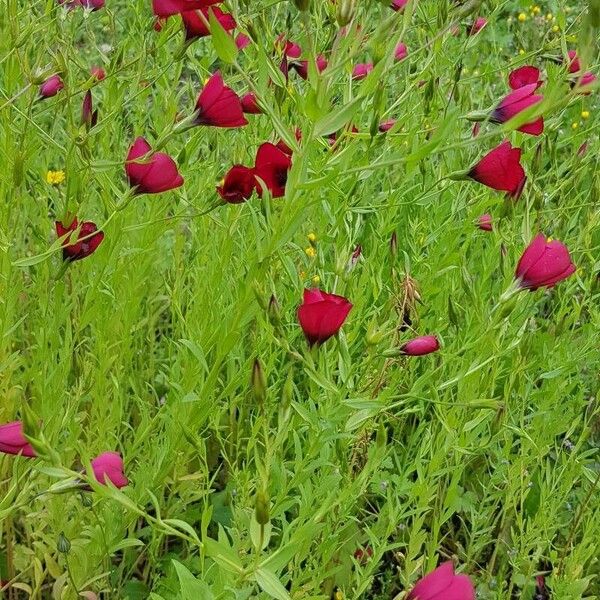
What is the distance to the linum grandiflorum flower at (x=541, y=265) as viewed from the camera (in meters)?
1.02

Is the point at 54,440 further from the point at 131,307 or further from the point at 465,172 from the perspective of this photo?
the point at 465,172

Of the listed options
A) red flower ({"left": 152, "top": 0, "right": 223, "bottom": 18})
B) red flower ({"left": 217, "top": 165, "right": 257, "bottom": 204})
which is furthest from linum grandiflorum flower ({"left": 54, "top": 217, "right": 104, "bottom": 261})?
red flower ({"left": 152, "top": 0, "right": 223, "bottom": 18})

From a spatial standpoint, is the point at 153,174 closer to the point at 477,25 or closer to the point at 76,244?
the point at 76,244

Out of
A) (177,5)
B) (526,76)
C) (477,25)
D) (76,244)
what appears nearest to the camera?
(177,5)

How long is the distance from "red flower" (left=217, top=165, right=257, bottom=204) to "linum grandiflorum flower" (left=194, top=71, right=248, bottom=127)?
0.18 feet

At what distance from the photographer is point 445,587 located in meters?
0.80

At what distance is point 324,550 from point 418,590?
0.34 meters

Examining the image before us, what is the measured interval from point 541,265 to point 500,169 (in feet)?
0.41

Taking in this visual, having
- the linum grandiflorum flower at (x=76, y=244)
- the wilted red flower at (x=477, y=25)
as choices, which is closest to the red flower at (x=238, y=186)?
the linum grandiflorum flower at (x=76, y=244)

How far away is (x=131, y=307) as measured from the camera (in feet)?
4.48

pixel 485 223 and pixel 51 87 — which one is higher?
pixel 51 87

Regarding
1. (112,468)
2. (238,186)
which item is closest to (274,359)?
(238,186)

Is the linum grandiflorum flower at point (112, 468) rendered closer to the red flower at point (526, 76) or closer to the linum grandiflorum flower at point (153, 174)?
the linum grandiflorum flower at point (153, 174)

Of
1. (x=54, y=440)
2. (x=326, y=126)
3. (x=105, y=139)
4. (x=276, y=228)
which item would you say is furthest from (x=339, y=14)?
(x=105, y=139)
